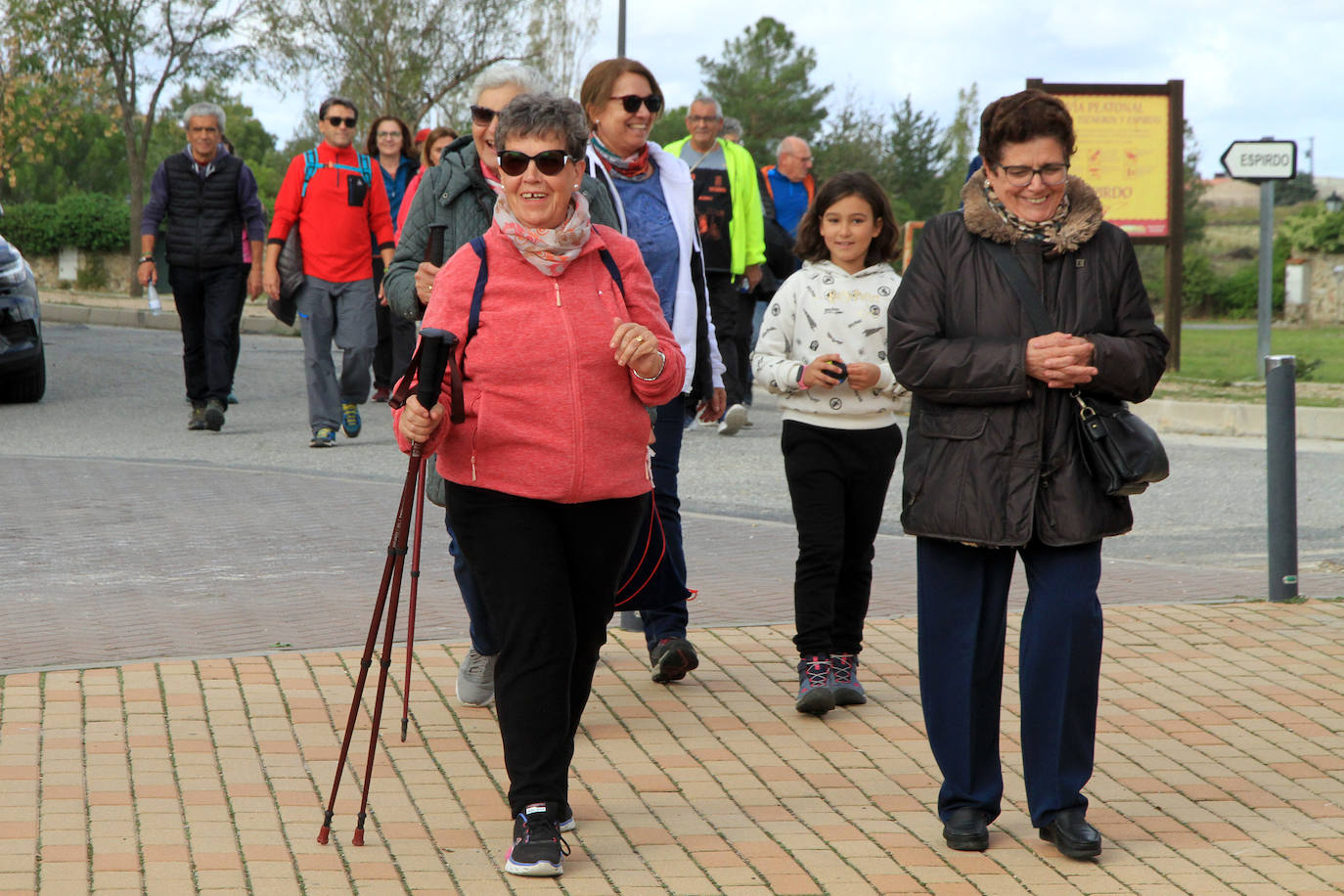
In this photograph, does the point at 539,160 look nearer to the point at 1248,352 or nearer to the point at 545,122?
the point at 545,122

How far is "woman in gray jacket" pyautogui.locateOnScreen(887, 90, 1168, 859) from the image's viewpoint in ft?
13.5

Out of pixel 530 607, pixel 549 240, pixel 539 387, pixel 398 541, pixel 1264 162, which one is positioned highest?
pixel 1264 162

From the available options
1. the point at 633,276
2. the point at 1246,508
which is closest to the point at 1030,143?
the point at 633,276

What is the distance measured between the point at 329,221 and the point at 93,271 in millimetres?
23842

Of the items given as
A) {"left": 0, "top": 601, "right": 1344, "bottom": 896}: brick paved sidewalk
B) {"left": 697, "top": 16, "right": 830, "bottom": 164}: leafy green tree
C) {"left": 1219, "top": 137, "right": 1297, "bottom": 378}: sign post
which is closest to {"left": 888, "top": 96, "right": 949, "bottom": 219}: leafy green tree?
{"left": 697, "top": 16, "right": 830, "bottom": 164}: leafy green tree

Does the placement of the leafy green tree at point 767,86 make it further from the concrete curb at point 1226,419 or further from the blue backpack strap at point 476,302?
the blue backpack strap at point 476,302

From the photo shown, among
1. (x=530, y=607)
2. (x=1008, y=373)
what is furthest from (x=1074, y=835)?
(x=530, y=607)

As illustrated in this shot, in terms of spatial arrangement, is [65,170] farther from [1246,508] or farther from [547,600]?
[547,600]

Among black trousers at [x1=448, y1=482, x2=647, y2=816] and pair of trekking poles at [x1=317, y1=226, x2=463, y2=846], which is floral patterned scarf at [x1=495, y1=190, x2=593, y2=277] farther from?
black trousers at [x1=448, y1=482, x2=647, y2=816]

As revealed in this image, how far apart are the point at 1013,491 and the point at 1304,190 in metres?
93.7

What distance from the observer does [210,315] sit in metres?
12.1

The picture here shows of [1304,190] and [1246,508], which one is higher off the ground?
[1304,190]

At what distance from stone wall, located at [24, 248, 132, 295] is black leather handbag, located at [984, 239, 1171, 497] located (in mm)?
30954

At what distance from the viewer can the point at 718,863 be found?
4160 millimetres
